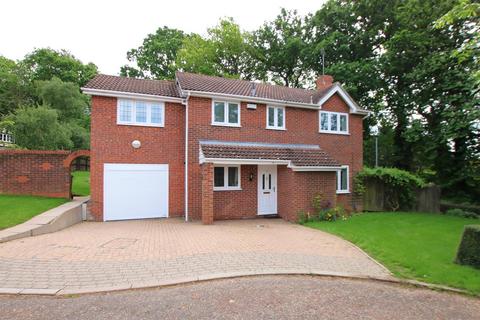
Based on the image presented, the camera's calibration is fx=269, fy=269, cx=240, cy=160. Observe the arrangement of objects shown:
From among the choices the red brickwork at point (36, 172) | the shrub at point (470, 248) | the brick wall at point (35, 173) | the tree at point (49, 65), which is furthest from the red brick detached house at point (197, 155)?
the tree at point (49, 65)

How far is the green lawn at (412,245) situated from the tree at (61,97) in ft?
86.3

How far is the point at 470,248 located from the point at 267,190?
27.4 ft

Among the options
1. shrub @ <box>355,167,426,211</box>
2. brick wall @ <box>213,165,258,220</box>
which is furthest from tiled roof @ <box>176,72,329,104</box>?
shrub @ <box>355,167,426,211</box>

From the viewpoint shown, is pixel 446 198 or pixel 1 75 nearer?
pixel 446 198

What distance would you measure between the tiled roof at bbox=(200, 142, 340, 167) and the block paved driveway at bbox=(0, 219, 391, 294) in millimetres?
3502

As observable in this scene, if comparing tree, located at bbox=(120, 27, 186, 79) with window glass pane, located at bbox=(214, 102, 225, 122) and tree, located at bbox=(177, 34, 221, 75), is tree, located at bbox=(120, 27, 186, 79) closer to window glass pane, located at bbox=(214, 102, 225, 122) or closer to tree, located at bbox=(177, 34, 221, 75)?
tree, located at bbox=(177, 34, 221, 75)

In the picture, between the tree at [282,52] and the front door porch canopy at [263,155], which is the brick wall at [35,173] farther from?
the tree at [282,52]

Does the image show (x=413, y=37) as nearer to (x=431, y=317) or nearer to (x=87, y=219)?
(x=431, y=317)

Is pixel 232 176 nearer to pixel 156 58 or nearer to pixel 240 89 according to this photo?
pixel 240 89

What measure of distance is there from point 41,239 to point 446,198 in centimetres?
2274

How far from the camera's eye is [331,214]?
39.7 ft

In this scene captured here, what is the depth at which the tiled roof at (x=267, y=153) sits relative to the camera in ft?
38.5

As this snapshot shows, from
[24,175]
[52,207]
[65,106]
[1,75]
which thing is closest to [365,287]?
[52,207]

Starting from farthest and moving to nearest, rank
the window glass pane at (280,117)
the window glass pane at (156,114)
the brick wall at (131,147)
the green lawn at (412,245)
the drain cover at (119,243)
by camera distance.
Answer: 1. the window glass pane at (280,117)
2. the window glass pane at (156,114)
3. the brick wall at (131,147)
4. the drain cover at (119,243)
5. the green lawn at (412,245)
